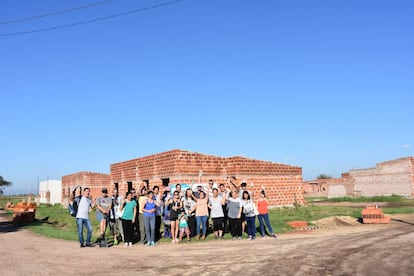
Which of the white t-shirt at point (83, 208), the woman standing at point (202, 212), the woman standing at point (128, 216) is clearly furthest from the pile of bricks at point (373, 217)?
the white t-shirt at point (83, 208)

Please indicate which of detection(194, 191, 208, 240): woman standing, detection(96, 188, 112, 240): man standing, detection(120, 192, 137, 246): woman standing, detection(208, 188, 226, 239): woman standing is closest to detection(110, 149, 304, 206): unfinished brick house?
detection(208, 188, 226, 239): woman standing

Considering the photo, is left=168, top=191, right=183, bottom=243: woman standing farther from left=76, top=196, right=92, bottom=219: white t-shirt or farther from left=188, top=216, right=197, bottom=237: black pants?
left=76, top=196, right=92, bottom=219: white t-shirt

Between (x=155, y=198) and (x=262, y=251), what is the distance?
3.88 m

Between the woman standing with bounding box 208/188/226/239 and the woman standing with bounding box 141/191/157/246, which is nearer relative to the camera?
the woman standing with bounding box 141/191/157/246

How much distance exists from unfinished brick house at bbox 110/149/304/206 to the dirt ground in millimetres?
6952

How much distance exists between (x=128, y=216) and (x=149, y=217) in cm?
69

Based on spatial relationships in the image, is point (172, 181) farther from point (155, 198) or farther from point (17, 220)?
point (17, 220)

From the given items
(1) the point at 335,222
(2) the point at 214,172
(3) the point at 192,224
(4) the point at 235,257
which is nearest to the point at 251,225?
(3) the point at 192,224

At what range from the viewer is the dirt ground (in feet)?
21.4

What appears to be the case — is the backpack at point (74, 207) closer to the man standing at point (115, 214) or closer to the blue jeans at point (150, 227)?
the man standing at point (115, 214)

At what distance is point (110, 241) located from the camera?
1083cm

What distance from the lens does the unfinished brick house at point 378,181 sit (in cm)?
3105

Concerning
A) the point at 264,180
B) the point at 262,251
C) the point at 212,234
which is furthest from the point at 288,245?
the point at 264,180

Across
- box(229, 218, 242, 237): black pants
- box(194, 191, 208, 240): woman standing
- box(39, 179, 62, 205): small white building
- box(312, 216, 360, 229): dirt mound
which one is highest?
box(39, 179, 62, 205): small white building
